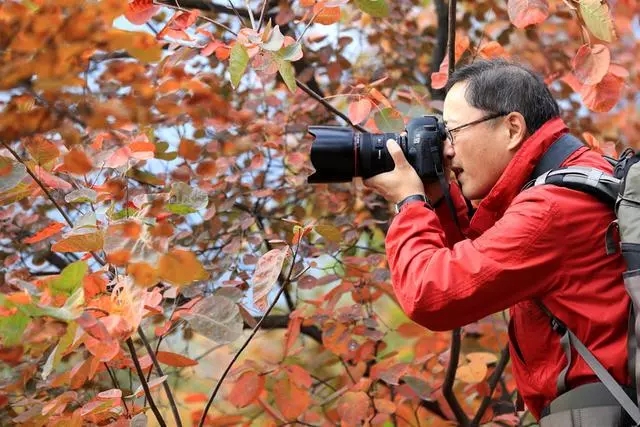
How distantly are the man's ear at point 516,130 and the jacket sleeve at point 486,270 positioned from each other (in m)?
0.17

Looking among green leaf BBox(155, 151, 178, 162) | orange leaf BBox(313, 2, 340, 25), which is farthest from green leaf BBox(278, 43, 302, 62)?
green leaf BBox(155, 151, 178, 162)

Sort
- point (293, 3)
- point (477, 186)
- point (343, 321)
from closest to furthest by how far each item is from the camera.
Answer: point (477, 186)
point (343, 321)
point (293, 3)

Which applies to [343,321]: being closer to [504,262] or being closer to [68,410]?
[68,410]

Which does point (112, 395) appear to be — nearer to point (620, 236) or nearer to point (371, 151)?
point (371, 151)

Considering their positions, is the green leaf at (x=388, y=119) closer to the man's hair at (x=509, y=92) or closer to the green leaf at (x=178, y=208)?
the man's hair at (x=509, y=92)

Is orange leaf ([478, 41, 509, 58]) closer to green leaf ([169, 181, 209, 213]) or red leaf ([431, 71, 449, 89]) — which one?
red leaf ([431, 71, 449, 89])

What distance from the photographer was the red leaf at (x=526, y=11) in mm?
1715

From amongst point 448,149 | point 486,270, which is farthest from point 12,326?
point 448,149

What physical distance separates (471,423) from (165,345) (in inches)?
40.8

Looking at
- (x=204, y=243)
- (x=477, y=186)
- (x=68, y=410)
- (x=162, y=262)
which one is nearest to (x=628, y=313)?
(x=477, y=186)

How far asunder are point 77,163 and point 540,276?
0.89 metres

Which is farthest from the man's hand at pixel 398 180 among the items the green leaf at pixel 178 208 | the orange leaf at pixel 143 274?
the orange leaf at pixel 143 274

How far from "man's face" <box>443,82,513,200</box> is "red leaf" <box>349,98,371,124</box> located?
0.25m

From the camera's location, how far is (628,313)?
1.44 m
